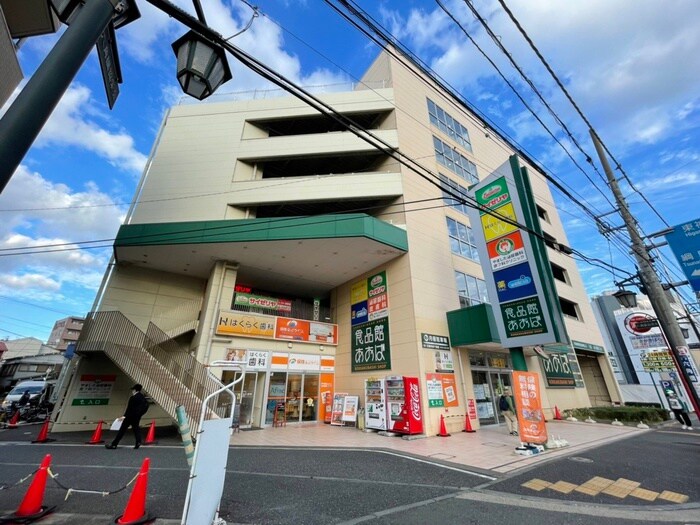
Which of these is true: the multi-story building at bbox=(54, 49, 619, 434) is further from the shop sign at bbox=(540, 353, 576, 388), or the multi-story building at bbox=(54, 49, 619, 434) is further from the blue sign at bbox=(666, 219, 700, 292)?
the blue sign at bbox=(666, 219, 700, 292)

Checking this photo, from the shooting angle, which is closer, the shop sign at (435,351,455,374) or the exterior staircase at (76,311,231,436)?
the exterior staircase at (76,311,231,436)

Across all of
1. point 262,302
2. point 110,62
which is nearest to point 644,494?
point 110,62

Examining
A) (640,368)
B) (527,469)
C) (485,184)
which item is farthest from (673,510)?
(640,368)

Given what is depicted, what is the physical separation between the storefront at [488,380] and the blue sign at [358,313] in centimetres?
510

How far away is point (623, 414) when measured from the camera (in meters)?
13.9

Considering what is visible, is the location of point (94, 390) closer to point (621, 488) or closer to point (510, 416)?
point (510, 416)

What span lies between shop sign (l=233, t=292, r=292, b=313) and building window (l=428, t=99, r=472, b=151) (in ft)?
45.8

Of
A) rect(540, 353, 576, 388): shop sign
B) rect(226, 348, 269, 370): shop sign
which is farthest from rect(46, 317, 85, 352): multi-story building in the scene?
rect(540, 353, 576, 388): shop sign

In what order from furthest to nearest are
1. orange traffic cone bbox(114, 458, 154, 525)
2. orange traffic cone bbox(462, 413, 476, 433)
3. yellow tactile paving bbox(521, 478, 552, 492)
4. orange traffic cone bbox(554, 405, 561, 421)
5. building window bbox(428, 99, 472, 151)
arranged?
building window bbox(428, 99, 472, 151), orange traffic cone bbox(554, 405, 561, 421), orange traffic cone bbox(462, 413, 476, 433), yellow tactile paving bbox(521, 478, 552, 492), orange traffic cone bbox(114, 458, 154, 525)

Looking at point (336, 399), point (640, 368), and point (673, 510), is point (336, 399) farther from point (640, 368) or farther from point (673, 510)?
point (640, 368)

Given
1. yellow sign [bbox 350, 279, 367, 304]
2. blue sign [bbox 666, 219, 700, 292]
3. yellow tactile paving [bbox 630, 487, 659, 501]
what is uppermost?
yellow sign [bbox 350, 279, 367, 304]

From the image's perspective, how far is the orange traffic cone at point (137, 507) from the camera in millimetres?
3541

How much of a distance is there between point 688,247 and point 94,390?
70.1 feet

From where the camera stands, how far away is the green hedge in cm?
1359
